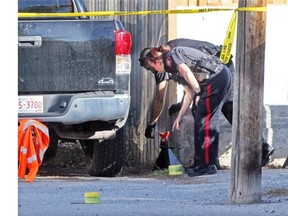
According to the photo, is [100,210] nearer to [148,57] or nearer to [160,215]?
[160,215]

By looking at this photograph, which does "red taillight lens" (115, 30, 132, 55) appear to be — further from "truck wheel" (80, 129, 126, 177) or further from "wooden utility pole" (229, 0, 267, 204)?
"wooden utility pole" (229, 0, 267, 204)

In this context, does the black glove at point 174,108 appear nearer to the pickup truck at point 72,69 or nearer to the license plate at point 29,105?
the pickup truck at point 72,69

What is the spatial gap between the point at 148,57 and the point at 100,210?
480cm

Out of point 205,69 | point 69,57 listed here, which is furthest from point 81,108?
point 205,69

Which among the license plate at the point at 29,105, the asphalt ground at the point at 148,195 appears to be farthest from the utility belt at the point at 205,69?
the license plate at the point at 29,105

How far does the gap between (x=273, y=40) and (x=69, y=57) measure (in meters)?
3.59

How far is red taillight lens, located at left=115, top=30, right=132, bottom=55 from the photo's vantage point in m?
9.77

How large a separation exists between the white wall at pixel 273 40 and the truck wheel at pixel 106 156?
1846mm

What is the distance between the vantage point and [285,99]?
12289mm

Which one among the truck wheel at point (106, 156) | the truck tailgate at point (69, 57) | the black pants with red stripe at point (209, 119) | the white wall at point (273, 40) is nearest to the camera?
the truck tailgate at point (69, 57)

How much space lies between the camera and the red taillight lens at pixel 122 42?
9.77m

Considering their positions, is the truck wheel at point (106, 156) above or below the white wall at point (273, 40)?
below

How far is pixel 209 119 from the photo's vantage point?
1166 centimetres
